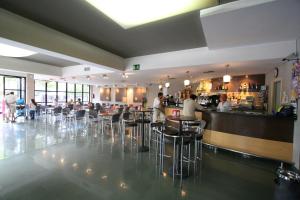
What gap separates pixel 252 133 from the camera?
372 cm

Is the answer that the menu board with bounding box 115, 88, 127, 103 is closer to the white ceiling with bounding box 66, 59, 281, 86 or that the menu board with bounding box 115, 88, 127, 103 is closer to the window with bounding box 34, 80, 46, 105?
the window with bounding box 34, 80, 46, 105

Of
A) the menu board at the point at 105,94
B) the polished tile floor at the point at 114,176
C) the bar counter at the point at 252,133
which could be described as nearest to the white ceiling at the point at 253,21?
the bar counter at the point at 252,133

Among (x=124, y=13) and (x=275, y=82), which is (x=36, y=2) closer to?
(x=124, y=13)

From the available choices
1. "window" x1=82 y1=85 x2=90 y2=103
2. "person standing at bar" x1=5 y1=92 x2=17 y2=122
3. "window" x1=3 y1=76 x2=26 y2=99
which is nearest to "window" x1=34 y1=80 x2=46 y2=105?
"window" x1=3 y1=76 x2=26 y2=99

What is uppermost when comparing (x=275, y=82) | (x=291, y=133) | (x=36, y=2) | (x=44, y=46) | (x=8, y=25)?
(x=36, y=2)

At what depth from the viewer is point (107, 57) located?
17.9 ft

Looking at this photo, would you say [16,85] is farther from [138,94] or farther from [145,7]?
[145,7]

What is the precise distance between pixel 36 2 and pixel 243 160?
17.0 ft

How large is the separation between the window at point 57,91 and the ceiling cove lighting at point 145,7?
37.3ft

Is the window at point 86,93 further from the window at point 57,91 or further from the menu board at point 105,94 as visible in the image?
the menu board at point 105,94

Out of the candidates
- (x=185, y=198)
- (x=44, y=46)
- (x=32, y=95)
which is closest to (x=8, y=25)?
(x=44, y=46)

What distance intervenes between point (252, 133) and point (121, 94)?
12.1 meters

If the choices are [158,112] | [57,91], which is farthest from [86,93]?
[158,112]

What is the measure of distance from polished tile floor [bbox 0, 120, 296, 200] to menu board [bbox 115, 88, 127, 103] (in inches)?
407
